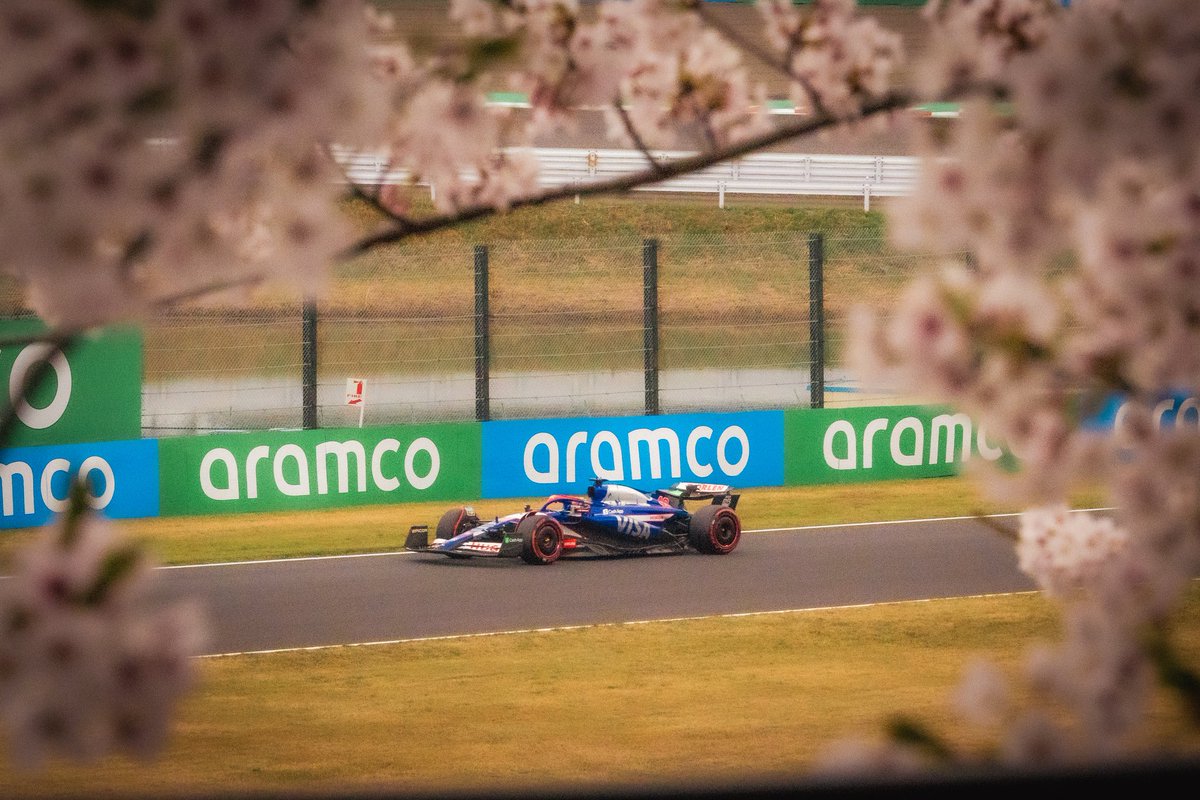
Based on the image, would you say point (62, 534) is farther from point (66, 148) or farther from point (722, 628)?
point (722, 628)

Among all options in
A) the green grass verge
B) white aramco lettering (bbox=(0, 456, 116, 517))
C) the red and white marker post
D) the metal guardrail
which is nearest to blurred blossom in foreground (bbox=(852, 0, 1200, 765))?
the green grass verge

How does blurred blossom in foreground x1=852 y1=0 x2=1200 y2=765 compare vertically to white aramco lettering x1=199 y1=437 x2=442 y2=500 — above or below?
above

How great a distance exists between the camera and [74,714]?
3.71ft

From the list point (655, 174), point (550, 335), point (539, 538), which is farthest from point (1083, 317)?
point (550, 335)

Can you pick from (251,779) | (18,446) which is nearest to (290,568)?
(18,446)

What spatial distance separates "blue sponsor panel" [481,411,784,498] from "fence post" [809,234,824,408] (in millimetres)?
1770

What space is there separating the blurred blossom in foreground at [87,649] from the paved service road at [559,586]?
27.5 feet

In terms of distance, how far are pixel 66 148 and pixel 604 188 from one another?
1.03 m

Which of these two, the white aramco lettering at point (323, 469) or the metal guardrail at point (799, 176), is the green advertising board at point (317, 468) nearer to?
the white aramco lettering at point (323, 469)

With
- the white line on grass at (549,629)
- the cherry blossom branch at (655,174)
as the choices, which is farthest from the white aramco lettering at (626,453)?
the cherry blossom branch at (655,174)

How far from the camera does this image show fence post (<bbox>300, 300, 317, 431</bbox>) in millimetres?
15742

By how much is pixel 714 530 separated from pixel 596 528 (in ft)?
3.28

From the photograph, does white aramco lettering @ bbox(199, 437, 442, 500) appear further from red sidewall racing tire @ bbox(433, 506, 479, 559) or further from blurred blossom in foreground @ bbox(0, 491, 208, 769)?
blurred blossom in foreground @ bbox(0, 491, 208, 769)

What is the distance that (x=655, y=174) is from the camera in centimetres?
213
